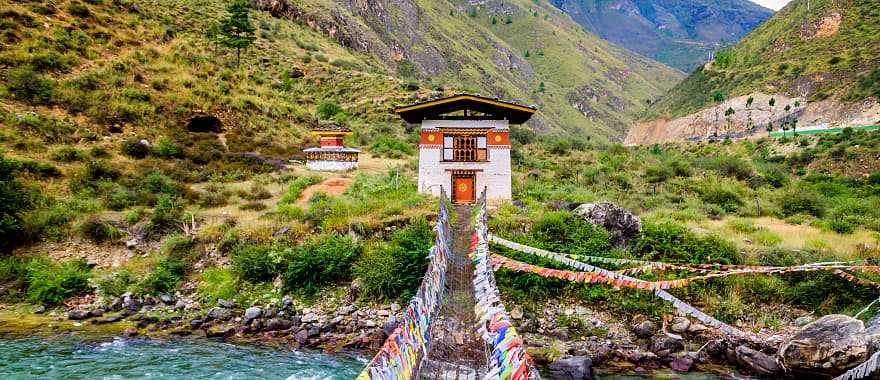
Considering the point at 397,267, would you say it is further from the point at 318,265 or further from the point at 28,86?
the point at 28,86

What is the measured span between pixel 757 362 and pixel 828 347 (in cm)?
131

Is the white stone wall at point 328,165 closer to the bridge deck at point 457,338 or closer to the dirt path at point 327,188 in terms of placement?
the dirt path at point 327,188

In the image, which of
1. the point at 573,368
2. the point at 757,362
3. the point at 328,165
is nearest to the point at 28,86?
the point at 328,165

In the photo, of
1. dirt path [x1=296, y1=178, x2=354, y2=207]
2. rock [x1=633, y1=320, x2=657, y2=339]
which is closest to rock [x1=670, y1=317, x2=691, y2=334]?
rock [x1=633, y1=320, x2=657, y2=339]

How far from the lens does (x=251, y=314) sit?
12.0m

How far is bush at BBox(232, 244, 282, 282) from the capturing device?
13531mm

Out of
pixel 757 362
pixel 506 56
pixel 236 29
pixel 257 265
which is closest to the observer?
pixel 757 362

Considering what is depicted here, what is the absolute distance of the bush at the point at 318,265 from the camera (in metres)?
13.1

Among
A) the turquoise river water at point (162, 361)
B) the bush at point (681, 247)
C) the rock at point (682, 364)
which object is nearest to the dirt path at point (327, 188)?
the turquoise river water at point (162, 361)

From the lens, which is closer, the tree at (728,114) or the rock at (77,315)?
the rock at (77,315)

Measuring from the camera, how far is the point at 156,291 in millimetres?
13148

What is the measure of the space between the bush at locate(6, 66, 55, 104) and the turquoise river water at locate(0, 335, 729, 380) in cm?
1645

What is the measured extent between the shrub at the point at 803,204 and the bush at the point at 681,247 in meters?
8.32

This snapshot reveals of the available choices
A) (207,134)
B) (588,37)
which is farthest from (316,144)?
(588,37)
